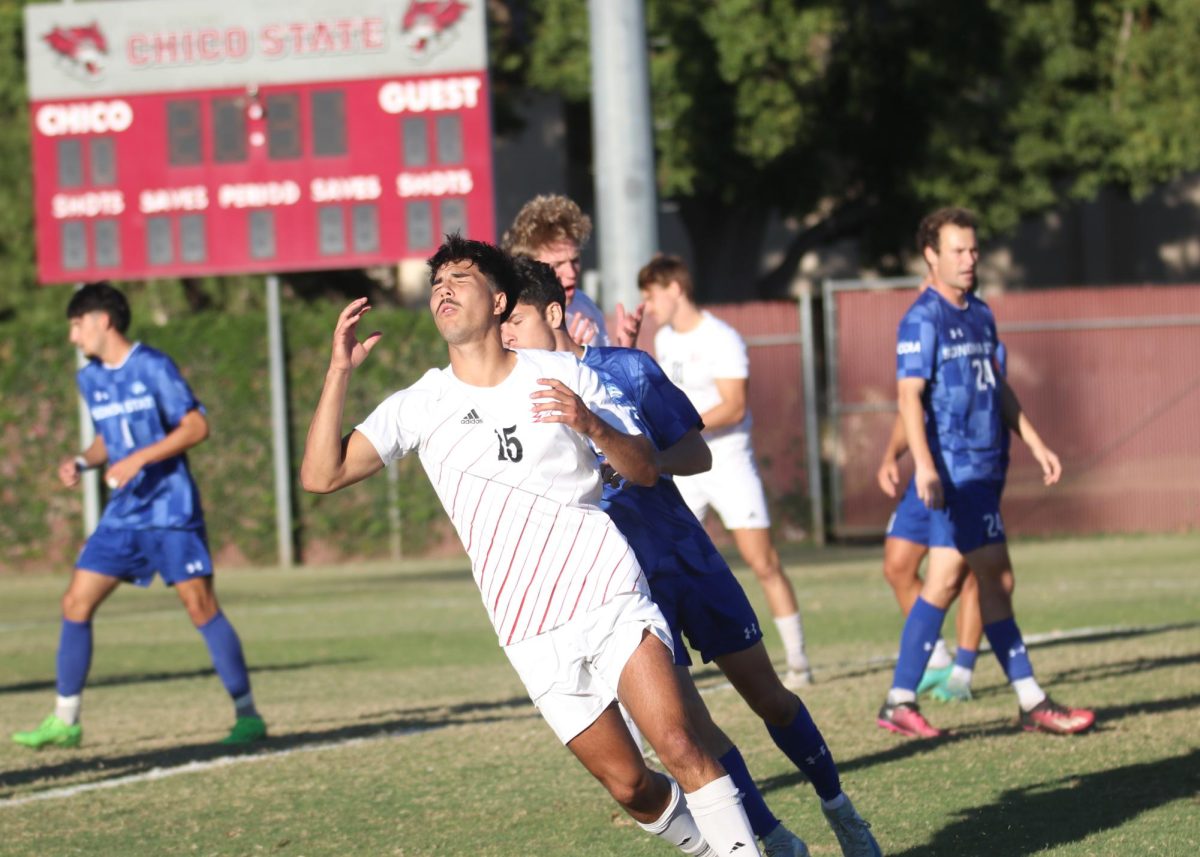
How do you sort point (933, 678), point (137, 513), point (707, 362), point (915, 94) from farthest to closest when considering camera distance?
point (915, 94), point (707, 362), point (933, 678), point (137, 513)

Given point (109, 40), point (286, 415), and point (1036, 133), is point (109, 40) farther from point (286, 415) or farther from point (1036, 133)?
point (1036, 133)

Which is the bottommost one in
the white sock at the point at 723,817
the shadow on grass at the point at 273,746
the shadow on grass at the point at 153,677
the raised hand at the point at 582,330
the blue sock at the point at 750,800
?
the shadow on grass at the point at 153,677

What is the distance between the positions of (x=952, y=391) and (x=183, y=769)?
3.56 metres

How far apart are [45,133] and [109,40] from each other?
1.15 metres

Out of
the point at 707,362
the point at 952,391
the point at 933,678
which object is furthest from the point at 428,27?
the point at 952,391

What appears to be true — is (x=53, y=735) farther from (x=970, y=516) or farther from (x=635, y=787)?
(x=635, y=787)

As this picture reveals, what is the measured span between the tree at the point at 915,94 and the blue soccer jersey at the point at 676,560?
20648 mm

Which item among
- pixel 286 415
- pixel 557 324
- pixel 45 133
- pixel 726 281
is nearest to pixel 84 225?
pixel 45 133

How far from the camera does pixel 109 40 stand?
18.9 metres

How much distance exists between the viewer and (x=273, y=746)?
827 cm

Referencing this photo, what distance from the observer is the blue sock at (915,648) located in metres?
7.77

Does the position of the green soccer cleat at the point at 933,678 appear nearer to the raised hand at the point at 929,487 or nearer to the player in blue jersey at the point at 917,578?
the player in blue jersey at the point at 917,578

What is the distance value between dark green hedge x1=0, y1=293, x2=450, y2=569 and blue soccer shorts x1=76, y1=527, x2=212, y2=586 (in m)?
12.5

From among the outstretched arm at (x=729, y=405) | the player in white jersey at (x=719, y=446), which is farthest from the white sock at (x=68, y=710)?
the outstretched arm at (x=729, y=405)
